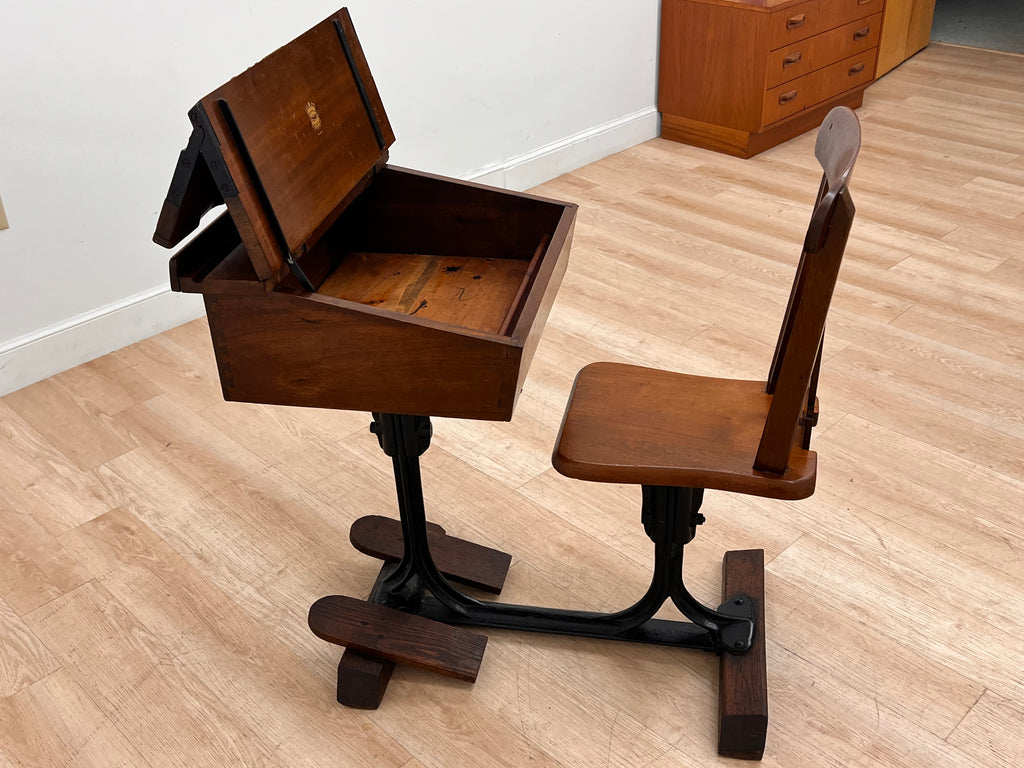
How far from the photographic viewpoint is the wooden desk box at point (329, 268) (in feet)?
4.27

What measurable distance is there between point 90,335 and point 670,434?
1.96m

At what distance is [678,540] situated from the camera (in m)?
1.63

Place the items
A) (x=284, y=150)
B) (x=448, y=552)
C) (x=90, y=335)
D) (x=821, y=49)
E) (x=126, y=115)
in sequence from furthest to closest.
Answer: (x=821, y=49) < (x=90, y=335) < (x=126, y=115) < (x=448, y=552) < (x=284, y=150)

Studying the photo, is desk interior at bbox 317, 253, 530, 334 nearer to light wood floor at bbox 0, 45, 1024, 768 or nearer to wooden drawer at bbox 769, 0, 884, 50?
light wood floor at bbox 0, 45, 1024, 768

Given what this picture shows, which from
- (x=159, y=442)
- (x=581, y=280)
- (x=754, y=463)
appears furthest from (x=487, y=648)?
(x=581, y=280)

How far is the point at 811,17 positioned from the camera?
4.05m

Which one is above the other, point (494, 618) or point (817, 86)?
point (817, 86)

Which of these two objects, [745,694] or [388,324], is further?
[745,694]

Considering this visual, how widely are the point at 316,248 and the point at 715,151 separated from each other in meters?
3.05

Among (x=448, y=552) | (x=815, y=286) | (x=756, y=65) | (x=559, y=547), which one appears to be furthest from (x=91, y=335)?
(x=756, y=65)

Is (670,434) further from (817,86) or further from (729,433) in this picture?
(817,86)

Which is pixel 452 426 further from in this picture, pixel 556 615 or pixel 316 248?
pixel 316 248

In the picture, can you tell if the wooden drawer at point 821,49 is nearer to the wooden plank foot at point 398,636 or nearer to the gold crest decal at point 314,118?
the gold crest decal at point 314,118

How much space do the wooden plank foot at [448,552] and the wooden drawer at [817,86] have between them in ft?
8.97
